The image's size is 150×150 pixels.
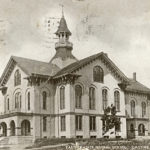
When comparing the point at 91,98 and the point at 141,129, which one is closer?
the point at 91,98

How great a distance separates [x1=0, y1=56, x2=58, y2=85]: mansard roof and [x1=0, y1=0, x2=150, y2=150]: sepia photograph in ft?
0.23

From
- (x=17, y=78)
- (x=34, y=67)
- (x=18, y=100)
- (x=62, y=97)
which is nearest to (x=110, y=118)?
(x=62, y=97)

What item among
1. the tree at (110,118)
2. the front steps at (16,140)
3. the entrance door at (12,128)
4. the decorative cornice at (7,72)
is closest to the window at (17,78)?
the decorative cornice at (7,72)

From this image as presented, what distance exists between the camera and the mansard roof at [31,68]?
31792 millimetres

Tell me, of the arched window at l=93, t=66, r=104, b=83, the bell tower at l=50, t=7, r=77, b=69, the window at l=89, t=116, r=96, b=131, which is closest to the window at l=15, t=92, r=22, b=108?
the bell tower at l=50, t=7, r=77, b=69

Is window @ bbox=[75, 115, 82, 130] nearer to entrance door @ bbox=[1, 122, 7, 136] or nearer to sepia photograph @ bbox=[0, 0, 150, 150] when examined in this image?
sepia photograph @ bbox=[0, 0, 150, 150]

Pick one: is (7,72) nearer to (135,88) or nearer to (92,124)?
(92,124)

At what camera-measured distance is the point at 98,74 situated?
3356cm

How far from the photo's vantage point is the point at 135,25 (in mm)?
22094

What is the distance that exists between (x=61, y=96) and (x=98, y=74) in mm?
3268

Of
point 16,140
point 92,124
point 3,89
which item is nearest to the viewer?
point 16,140

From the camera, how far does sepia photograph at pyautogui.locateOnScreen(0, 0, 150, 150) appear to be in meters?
21.3

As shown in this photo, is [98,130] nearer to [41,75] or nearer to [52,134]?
[52,134]

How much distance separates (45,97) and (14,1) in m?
13.2
